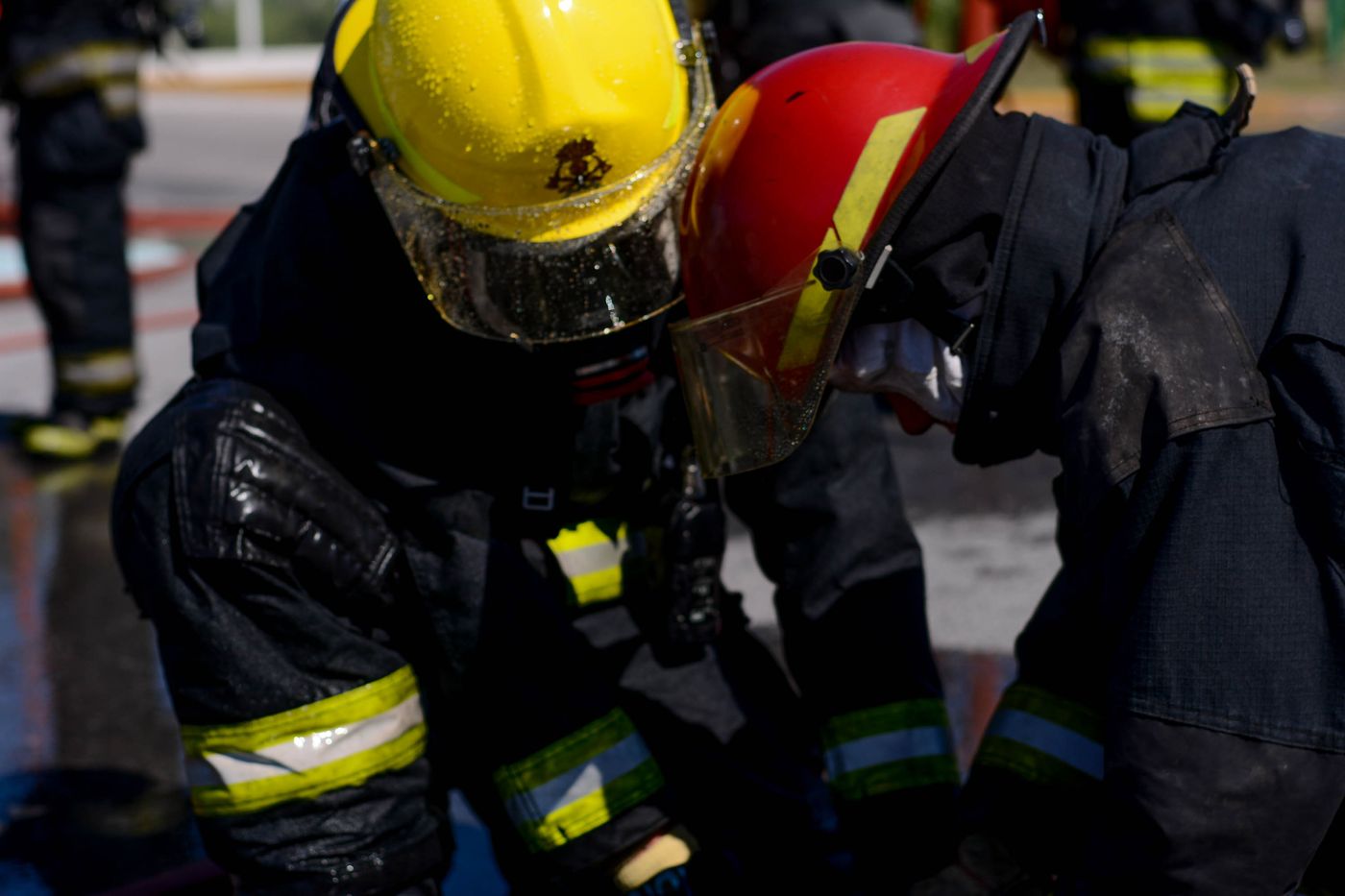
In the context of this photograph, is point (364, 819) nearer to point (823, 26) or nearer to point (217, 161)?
point (823, 26)

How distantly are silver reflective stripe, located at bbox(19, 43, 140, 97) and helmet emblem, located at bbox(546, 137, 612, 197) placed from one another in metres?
3.17

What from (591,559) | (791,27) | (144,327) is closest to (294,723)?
(591,559)

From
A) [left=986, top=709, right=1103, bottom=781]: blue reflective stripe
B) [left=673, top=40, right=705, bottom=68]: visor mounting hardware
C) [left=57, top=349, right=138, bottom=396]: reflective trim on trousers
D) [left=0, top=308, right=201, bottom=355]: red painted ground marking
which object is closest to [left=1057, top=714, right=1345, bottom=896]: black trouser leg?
[left=986, top=709, right=1103, bottom=781]: blue reflective stripe

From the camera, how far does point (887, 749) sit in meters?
2.39

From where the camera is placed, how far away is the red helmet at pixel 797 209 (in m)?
1.84

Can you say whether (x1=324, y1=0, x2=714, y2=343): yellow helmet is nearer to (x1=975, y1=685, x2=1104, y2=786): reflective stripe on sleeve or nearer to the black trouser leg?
(x1=975, y1=685, x2=1104, y2=786): reflective stripe on sleeve

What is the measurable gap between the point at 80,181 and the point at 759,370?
11.5ft

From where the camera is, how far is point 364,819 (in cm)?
221

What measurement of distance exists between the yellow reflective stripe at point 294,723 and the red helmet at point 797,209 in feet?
1.82

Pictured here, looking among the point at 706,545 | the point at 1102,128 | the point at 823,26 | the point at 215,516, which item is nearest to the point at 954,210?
the point at 706,545

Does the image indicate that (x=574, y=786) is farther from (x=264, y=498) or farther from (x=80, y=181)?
(x=80, y=181)

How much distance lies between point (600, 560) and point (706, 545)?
161 mm

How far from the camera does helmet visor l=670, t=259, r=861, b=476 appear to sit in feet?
6.19

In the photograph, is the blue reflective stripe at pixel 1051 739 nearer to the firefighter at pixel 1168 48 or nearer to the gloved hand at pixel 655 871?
the gloved hand at pixel 655 871
